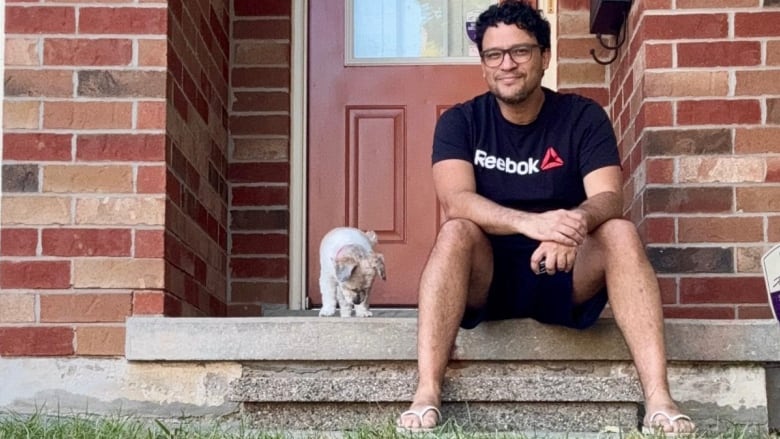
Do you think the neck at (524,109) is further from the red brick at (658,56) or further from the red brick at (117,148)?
the red brick at (117,148)

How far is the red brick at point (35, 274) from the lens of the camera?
379cm

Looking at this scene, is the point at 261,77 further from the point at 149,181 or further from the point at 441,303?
the point at 441,303

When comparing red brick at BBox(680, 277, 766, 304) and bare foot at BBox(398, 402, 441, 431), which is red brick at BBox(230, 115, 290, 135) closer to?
red brick at BBox(680, 277, 766, 304)

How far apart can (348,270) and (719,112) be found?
1359 mm

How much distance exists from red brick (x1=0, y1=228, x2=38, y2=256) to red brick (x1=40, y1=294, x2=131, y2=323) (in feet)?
0.50

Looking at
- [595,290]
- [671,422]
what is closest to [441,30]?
[595,290]

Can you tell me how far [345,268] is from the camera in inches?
165

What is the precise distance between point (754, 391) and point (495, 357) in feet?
2.54

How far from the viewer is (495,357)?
3594 mm

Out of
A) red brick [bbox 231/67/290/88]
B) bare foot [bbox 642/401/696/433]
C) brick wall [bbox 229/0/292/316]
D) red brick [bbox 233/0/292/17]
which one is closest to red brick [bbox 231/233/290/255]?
brick wall [bbox 229/0/292/316]

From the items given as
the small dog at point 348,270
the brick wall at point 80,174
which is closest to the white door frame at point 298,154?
the small dog at point 348,270

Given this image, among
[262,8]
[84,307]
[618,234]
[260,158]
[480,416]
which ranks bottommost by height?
[480,416]

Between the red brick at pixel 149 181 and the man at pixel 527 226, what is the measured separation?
2.88 ft

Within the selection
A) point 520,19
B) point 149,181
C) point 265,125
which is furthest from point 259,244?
point 520,19
